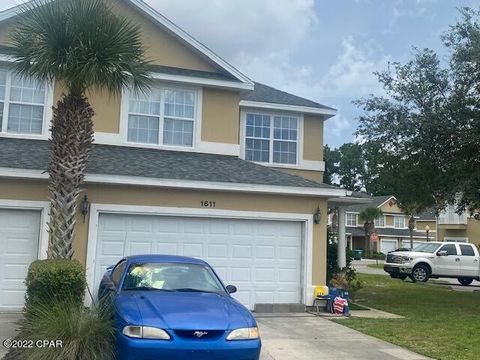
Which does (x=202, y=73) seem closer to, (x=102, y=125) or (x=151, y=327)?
(x=102, y=125)

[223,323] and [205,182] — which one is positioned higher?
[205,182]

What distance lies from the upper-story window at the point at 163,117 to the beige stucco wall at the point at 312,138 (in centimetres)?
463

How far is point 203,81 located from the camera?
15.2 m

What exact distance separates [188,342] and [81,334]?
1691mm

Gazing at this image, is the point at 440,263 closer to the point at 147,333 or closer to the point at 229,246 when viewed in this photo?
the point at 229,246

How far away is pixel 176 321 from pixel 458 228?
160 ft

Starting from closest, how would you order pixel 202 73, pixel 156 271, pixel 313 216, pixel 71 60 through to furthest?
pixel 156 271 → pixel 71 60 → pixel 313 216 → pixel 202 73

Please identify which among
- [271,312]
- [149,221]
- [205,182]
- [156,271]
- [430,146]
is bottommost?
[271,312]

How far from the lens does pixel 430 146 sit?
15867 millimetres

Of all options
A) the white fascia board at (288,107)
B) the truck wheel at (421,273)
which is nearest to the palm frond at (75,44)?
the white fascia board at (288,107)

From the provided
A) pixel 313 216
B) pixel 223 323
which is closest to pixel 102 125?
pixel 313 216

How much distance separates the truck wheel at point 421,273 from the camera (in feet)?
82.2

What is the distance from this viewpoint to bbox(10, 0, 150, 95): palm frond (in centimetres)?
970

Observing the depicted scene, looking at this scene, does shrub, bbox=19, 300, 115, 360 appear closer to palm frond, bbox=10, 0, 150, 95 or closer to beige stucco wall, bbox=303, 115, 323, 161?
palm frond, bbox=10, 0, 150, 95
